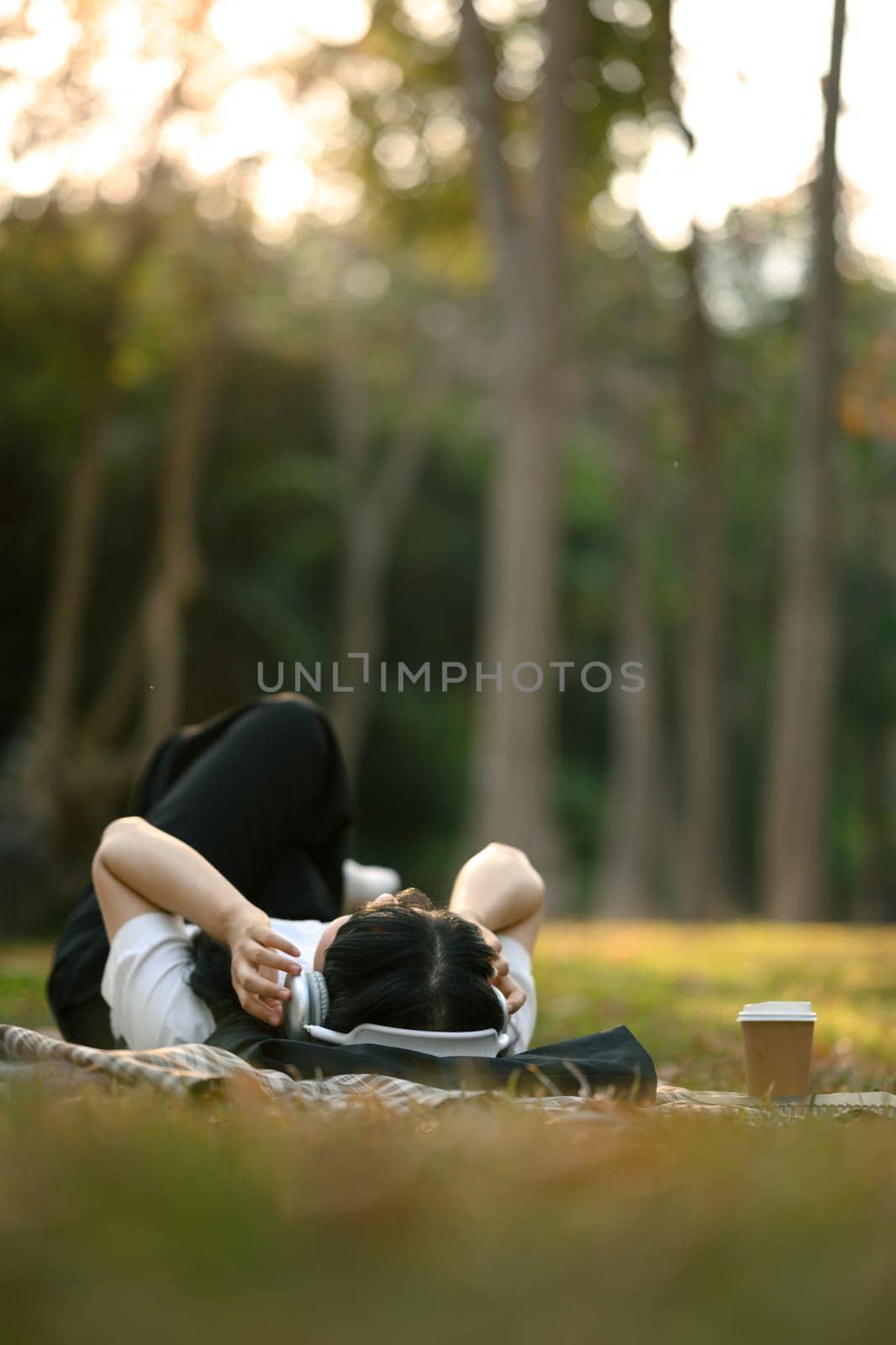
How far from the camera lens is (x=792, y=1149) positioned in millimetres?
1918

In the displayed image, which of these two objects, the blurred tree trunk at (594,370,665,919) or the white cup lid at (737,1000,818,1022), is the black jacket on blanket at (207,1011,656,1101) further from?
the blurred tree trunk at (594,370,665,919)

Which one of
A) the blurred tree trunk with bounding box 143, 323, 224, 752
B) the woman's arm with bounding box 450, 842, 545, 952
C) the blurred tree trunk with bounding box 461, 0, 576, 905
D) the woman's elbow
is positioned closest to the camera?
the woman's elbow

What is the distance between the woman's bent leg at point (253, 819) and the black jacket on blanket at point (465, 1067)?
0.80m

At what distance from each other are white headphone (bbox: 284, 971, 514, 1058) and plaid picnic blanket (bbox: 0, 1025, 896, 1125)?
0.15 m

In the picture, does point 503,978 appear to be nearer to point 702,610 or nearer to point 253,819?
point 253,819

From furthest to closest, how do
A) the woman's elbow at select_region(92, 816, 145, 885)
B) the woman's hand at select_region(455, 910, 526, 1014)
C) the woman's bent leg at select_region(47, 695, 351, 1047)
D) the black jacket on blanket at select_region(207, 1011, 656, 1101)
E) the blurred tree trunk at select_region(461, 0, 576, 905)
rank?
the blurred tree trunk at select_region(461, 0, 576, 905) < the woman's bent leg at select_region(47, 695, 351, 1047) < the woman's elbow at select_region(92, 816, 145, 885) < the woman's hand at select_region(455, 910, 526, 1014) < the black jacket on blanket at select_region(207, 1011, 656, 1101)

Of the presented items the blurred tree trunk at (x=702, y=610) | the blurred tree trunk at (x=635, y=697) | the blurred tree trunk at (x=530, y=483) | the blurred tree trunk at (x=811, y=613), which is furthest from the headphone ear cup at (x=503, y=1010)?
the blurred tree trunk at (x=635, y=697)

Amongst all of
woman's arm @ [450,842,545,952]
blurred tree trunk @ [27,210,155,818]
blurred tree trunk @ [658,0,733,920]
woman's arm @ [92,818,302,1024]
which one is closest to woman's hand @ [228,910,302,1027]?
woman's arm @ [92,818,302,1024]

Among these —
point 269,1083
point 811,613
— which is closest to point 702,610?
point 811,613

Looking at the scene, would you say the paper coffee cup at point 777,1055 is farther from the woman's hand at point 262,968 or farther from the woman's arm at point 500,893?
the woman's hand at point 262,968

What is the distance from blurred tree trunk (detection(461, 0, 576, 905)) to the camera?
35.9 feet

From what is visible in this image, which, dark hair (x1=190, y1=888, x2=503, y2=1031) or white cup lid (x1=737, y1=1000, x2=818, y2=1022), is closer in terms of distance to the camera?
dark hair (x1=190, y1=888, x2=503, y2=1031)

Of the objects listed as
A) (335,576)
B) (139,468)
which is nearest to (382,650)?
(335,576)

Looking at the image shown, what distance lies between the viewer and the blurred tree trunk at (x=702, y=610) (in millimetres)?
14133
